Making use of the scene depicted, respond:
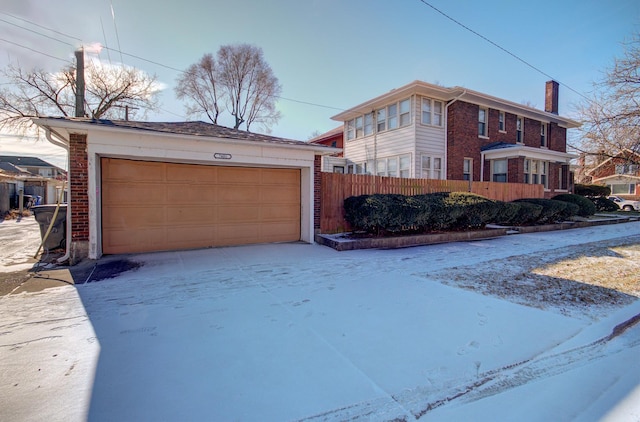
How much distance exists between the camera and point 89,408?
7.24ft

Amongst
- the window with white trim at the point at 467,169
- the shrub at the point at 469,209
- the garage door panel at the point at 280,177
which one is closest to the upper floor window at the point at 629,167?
the window with white trim at the point at 467,169

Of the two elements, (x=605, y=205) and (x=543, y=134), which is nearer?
(x=543, y=134)

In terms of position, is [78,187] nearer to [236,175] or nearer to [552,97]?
[236,175]

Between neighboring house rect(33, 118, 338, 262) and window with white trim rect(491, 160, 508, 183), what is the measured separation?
12.4m

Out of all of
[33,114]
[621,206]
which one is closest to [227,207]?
[33,114]

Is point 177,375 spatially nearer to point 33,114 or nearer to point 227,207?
point 227,207

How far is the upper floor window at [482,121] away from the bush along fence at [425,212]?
6380 mm

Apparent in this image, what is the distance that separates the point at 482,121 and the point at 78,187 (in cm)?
1794

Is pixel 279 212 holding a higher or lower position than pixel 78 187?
lower

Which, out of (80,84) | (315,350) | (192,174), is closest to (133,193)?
(192,174)

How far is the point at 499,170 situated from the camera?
56.1ft

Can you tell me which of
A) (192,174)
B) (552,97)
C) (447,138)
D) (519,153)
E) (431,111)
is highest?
(552,97)

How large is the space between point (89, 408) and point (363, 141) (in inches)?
687

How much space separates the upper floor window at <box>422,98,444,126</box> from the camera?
50.6 ft
